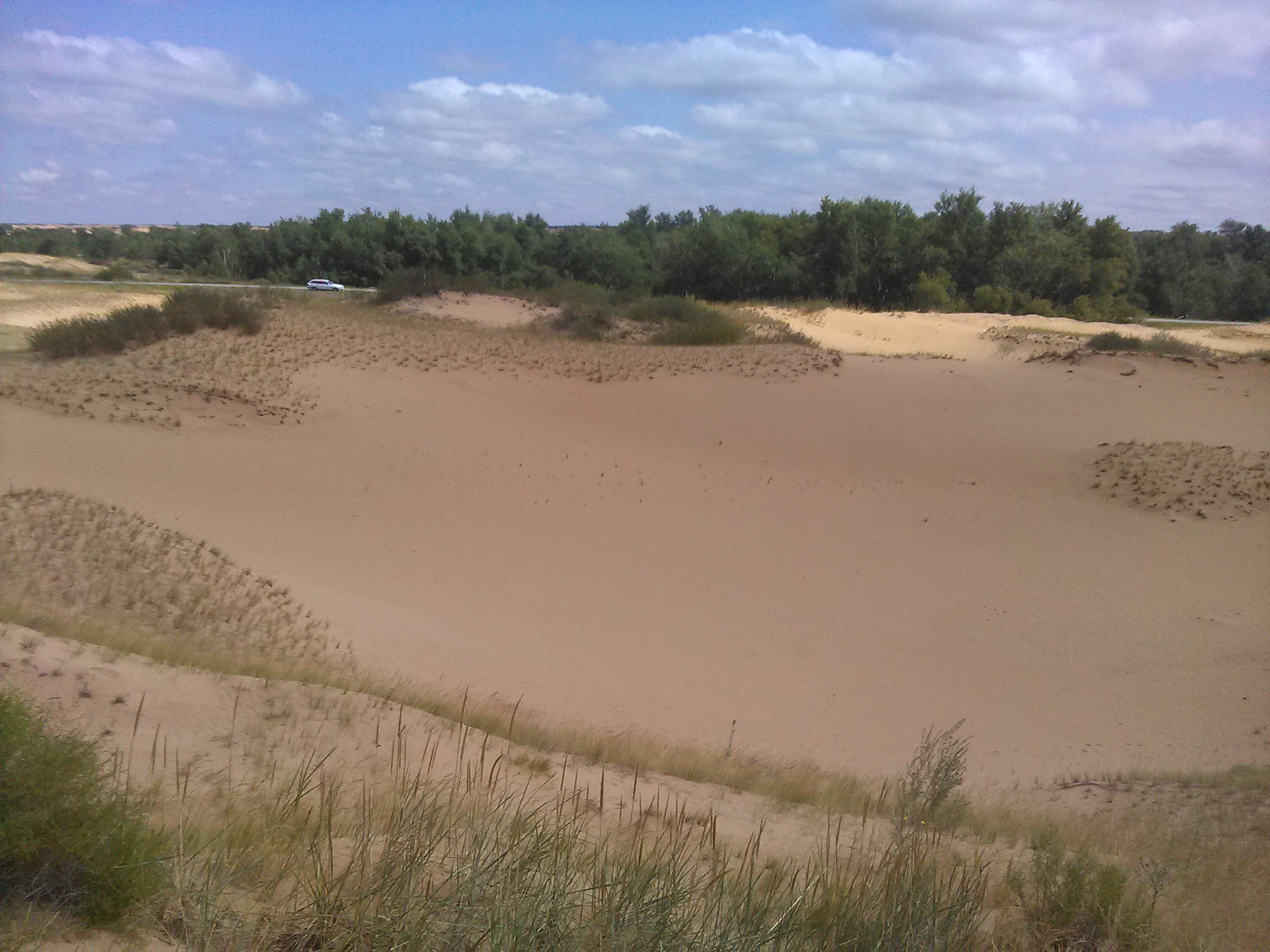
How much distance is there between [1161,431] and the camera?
61.3ft

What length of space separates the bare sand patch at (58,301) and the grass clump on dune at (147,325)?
444 centimetres

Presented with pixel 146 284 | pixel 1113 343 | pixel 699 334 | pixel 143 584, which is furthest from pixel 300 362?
pixel 1113 343

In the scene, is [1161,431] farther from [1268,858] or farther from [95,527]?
[95,527]

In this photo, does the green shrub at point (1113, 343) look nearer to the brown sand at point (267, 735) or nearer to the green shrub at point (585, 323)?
the green shrub at point (585, 323)

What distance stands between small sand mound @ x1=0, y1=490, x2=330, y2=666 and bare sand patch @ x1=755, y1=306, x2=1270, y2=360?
22.8m

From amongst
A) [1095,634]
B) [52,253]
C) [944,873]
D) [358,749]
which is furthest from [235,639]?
[52,253]

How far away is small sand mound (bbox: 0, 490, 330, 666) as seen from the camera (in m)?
8.23

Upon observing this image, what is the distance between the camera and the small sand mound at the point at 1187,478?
1518 centimetres

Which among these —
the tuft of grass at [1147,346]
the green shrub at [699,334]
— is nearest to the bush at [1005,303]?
the tuft of grass at [1147,346]

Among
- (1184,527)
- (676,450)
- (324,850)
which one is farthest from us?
(676,450)

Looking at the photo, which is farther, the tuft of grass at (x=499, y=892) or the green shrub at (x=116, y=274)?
the green shrub at (x=116, y=274)

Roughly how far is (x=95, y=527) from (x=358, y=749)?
21.6 ft

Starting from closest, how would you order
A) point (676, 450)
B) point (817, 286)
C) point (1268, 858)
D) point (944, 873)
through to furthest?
point (944, 873)
point (1268, 858)
point (676, 450)
point (817, 286)

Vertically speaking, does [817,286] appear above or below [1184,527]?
above
